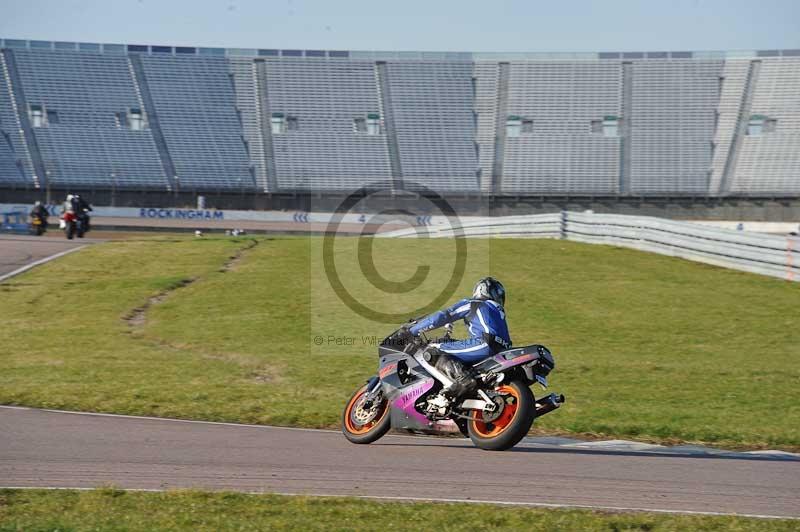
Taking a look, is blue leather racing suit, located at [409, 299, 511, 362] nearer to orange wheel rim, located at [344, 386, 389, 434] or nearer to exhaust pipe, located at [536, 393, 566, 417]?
exhaust pipe, located at [536, 393, 566, 417]

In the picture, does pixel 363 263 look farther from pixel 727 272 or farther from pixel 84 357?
pixel 84 357

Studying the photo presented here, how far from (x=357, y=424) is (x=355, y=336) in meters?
7.24

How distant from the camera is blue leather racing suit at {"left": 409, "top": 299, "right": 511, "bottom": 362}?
348 inches

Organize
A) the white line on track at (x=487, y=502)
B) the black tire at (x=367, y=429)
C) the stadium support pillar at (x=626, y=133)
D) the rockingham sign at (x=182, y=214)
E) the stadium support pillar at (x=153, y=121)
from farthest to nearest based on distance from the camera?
the stadium support pillar at (x=153, y=121), the stadium support pillar at (x=626, y=133), the rockingham sign at (x=182, y=214), the black tire at (x=367, y=429), the white line on track at (x=487, y=502)

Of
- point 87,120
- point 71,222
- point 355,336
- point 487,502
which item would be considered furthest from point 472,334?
point 87,120

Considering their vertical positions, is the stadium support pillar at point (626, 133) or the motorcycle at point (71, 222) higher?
the stadium support pillar at point (626, 133)

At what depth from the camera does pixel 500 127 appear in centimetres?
6112

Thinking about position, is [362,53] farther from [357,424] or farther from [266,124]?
[357,424]

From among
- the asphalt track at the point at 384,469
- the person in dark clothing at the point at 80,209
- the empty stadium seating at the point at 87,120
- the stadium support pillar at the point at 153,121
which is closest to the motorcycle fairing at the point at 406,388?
the asphalt track at the point at 384,469

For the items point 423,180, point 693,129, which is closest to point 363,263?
point 423,180

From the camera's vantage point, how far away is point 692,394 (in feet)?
39.1

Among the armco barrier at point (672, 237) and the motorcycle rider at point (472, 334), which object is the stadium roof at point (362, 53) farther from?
the motorcycle rider at point (472, 334)

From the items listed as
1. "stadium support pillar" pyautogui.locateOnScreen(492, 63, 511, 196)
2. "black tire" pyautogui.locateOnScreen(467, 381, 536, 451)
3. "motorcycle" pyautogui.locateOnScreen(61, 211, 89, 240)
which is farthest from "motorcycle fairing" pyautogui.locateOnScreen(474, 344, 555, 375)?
"stadium support pillar" pyautogui.locateOnScreen(492, 63, 511, 196)

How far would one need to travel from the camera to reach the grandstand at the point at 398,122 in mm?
57406
